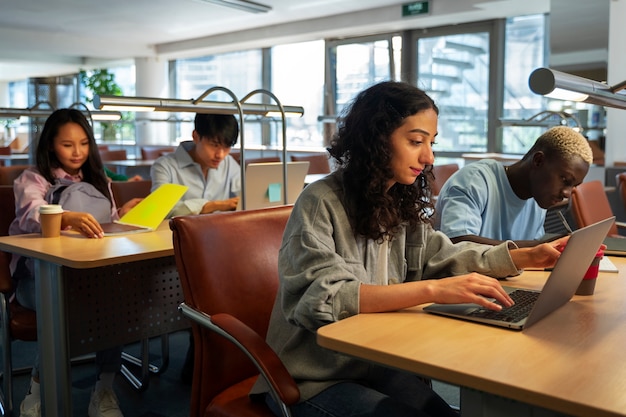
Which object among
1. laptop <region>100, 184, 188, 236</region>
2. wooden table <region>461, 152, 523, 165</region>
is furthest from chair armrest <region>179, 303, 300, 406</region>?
wooden table <region>461, 152, 523, 165</region>

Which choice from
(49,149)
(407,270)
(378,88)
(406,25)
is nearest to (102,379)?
(49,149)

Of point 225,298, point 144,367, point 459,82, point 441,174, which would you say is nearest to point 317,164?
point 441,174

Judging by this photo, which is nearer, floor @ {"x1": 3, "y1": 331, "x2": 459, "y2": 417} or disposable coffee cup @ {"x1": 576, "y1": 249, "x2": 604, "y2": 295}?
disposable coffee cup @ {"x1": 576, "y1": 249, "x2": 604, "y2": 295}

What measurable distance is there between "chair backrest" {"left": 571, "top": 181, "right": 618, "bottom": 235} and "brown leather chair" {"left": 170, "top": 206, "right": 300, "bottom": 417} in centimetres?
136

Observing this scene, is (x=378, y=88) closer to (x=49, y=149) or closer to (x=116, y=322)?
(x=116, y=322)

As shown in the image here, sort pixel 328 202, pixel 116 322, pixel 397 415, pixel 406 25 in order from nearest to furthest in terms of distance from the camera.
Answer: pixel 397 415
pixel 328 202
pixel 116 322
pixel 406 25

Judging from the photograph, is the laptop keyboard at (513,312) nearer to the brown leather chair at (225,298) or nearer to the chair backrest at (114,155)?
the brown leather chair at (225,298)

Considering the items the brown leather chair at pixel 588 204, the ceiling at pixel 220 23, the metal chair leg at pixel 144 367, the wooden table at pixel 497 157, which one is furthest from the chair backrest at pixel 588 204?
the ceiling at pixel 220 23

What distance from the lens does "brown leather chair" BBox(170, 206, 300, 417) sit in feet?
4.66

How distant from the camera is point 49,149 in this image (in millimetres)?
2443

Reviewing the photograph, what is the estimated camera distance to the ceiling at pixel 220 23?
5.47 m

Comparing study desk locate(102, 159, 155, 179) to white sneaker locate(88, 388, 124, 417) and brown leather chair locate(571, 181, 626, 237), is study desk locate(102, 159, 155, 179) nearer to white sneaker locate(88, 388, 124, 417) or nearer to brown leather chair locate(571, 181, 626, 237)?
white sneaker locate(88, 388, 124, 417)

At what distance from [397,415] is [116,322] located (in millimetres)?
1250

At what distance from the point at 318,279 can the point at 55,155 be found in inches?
63.9
